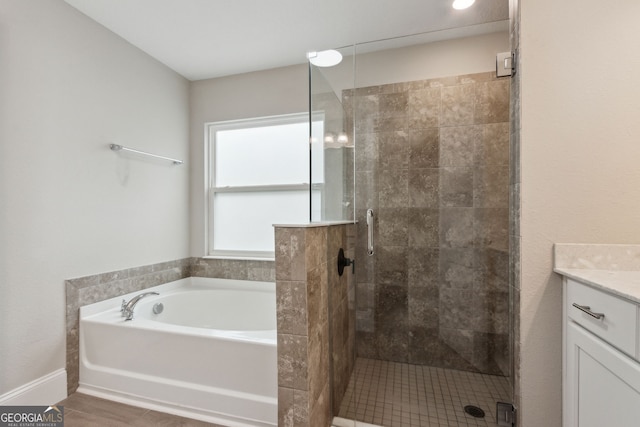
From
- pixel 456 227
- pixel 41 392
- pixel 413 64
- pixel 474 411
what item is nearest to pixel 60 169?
pixel 41 392

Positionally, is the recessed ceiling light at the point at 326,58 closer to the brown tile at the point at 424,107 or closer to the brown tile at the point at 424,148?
the brown tile at the point at 424,107

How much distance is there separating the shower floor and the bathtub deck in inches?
32.8

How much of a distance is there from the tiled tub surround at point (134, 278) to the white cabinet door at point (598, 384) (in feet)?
6.74

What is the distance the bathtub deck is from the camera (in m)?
1.51

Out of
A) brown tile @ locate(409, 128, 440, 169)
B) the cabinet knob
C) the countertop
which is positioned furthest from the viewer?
brown tile @ locate(409, 128, 440, 169)

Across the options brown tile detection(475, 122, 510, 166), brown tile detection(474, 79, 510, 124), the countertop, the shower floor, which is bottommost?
the shower floor

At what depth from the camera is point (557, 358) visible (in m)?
1.15

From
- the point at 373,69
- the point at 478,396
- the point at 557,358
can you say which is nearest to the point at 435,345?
the point at 478,396

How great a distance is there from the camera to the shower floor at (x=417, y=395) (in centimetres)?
148

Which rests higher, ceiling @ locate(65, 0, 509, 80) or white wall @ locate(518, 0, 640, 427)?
ceiling @ locate(65, 0, 509, 80)

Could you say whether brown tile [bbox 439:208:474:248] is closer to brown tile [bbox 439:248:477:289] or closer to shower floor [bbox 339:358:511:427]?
brown tile [bbox 439:248:477:289]

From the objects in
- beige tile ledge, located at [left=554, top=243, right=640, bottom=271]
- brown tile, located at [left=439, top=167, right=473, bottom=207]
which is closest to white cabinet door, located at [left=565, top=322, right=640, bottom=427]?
beige tile ledge, located at [left=554, top=243, right=640, bottom=271]

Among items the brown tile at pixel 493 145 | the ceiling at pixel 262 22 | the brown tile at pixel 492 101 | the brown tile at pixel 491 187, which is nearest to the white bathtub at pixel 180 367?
the brown tile at pixel 491 187

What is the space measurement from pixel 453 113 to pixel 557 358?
1.47m
